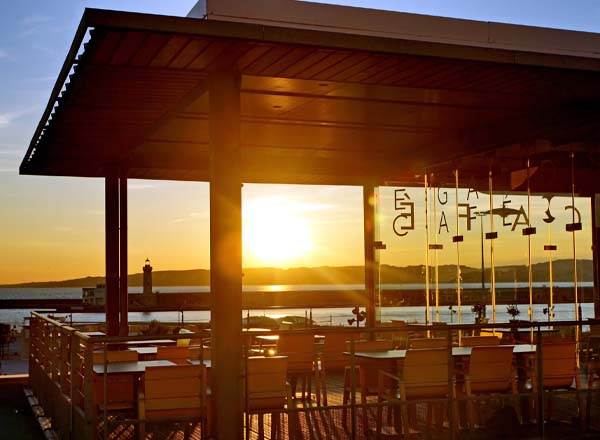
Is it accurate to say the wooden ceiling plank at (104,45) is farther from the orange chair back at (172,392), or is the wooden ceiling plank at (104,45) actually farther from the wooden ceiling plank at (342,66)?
the orange chair back at (172,392)

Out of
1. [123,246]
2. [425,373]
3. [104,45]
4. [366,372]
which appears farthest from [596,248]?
[104,45]

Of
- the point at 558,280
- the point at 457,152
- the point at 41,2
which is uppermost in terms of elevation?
the point at 41,2

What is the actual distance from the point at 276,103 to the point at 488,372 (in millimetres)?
3273

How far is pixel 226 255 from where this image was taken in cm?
710

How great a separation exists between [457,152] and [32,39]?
17.8 feet

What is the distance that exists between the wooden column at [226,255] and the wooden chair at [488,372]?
2.14 m

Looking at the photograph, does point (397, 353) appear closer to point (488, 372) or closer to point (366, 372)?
point (366, 372)

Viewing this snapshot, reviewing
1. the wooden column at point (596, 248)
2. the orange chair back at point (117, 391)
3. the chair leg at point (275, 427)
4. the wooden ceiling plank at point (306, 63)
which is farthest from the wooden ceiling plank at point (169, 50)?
the wooden column at point (596, 248)

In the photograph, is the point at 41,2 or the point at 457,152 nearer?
the point at 41,2

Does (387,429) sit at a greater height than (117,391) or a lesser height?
lesser

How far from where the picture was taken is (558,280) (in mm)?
14359

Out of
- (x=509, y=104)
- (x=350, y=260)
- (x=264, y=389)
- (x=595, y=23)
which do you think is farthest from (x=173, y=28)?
(x=350, y=260)

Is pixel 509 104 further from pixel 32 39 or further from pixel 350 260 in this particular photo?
pixel 350 260

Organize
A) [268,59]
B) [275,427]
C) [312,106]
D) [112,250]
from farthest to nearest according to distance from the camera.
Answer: [112,250], [312,106], [275,427], [268,59]
